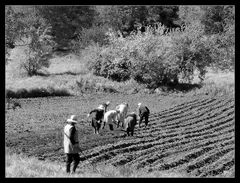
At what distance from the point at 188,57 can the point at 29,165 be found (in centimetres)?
3196

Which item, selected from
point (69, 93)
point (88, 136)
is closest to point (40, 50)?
point (69, 93)

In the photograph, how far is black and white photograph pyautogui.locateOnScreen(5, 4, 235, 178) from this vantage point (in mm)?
16109

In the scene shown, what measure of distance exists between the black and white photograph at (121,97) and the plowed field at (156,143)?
5cm

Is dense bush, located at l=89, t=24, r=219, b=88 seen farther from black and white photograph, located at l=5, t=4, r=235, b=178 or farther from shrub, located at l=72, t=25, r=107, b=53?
shrub, located at l=72, t=25, r=107, b=53

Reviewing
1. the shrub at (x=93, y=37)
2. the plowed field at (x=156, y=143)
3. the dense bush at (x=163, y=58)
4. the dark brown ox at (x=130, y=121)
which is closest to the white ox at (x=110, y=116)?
the plowed field at (x=156, y=143)

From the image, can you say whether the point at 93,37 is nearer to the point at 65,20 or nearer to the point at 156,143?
the point at 65,20

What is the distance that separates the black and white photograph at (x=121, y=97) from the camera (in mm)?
16109

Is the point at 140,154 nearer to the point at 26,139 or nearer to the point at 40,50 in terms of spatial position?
the point at 26,139

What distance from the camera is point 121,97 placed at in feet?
124

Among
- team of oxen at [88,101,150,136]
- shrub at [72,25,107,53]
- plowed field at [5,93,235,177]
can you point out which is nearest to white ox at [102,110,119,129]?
team of oxen at [88,101,150,136]

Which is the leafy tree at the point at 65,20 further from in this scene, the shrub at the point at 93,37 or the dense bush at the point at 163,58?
the dense bush at the point at 163,58

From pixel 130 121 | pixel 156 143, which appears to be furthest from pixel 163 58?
pixel 156 143

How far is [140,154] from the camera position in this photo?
17797mm

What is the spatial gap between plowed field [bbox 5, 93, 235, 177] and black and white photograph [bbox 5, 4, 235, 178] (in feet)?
0.15
